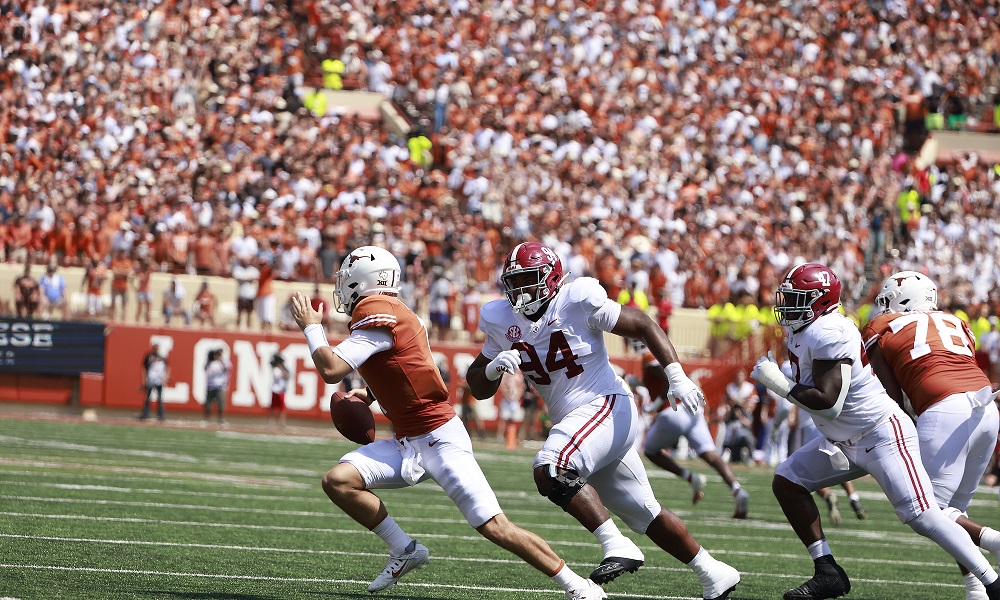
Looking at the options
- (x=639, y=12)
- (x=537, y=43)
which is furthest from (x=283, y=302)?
(x=639, y=12)

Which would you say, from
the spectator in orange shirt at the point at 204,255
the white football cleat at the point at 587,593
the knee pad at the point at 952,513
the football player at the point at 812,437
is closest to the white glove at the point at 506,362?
the white football cleat at the point at 587,593

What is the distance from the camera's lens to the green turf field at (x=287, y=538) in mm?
7121

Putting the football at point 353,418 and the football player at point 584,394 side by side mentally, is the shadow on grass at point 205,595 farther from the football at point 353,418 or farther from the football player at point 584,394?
the football player at point 584,394

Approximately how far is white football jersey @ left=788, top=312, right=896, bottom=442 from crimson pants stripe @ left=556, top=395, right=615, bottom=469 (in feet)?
3.37

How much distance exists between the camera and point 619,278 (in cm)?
2344

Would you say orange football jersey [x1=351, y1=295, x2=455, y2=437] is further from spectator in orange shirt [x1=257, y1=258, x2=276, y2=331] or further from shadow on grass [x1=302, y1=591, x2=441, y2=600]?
spectator in orange shirt [x1=257, y1=258, x2=276, y2=331]

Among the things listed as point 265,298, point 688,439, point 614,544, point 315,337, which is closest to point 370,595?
point 614,544

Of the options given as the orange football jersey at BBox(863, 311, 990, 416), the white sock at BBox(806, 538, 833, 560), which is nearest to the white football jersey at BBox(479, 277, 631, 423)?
the white sock at BBox(806, 538, 833, 560)

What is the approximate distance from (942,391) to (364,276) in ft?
10.2

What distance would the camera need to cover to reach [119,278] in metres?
21.2

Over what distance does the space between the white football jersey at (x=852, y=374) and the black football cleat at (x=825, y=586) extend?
66 centimetres

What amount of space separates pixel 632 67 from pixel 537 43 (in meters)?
2.07

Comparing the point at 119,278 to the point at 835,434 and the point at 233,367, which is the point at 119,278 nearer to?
the point at 233,367

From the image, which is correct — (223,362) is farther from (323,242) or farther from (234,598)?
(234,598)
